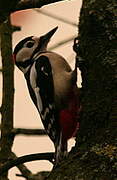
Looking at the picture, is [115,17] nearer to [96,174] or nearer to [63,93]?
[96,174]

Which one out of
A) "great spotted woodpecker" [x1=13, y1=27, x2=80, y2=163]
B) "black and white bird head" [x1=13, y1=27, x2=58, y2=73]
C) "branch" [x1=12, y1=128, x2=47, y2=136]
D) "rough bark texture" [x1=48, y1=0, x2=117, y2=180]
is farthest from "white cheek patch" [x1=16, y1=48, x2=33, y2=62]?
"rough bark texture" [x1=48, y1=0, x2=117, y2=180]

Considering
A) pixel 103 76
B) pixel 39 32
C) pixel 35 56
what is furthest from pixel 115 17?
pixel 39 32

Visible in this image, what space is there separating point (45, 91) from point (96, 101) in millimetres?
989

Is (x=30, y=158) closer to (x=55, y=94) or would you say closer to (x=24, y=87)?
(x=55, y=94)

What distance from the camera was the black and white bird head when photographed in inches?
132

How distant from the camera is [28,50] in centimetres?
337

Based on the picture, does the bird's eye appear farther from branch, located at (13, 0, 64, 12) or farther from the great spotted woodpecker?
branch, located at (13, 0, 64, 12)

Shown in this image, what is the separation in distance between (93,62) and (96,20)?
168 millimetres

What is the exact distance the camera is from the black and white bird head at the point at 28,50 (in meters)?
3.35

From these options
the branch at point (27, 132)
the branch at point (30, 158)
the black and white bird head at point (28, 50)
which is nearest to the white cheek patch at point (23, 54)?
the black and white bird head at point (28, 50)

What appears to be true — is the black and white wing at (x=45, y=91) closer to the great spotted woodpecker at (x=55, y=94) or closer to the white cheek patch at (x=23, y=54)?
the great spotted woodpecker at (x=55, y=94)

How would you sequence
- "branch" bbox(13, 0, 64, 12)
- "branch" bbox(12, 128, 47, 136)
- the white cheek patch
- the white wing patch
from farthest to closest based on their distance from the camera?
1. the white cheek patch
2. the white wing patch
3. "branch" bbox(12, 128, 47, 136)
4. "branch" bbox(13, 0, 64, 12)

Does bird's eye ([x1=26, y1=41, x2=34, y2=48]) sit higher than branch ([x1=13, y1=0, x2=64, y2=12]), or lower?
lower

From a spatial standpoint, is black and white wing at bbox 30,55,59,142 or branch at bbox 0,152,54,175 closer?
branch at bbox 0,152,54,175
